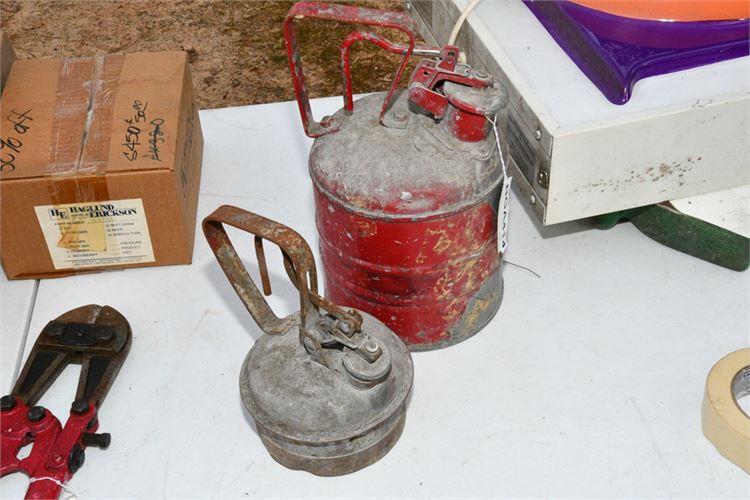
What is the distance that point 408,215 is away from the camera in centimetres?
134

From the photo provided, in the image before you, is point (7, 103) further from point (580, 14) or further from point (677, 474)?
point (677, 474)

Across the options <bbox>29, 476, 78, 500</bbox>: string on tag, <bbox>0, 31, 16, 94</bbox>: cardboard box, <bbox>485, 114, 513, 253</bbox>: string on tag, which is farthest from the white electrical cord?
<bbox>29, 476, 78, 500</bbox>: string on tag

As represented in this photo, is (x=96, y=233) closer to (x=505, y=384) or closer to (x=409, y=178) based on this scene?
(x=409, y=178)

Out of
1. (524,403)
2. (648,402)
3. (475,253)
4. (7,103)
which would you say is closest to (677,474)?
(648,402)

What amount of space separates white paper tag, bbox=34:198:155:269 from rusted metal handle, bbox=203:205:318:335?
0.33m

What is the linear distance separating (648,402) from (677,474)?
135 millimetres

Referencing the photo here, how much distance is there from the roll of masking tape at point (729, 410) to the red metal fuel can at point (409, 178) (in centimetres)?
39

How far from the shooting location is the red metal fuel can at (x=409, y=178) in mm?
1334

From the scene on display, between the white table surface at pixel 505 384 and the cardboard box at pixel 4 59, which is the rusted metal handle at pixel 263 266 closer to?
A: the white table surface at pixel 505 384

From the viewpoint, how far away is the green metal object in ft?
5.25

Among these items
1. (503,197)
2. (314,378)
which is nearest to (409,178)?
(503,197)

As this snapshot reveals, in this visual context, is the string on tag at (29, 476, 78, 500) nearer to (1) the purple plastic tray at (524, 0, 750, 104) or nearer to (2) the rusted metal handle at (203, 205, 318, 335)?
(2) the rusted metal handle at (203, 205, 318, 335)

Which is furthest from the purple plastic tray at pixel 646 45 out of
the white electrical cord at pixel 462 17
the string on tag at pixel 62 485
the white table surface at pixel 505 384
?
the string on tag at pixel 62 485

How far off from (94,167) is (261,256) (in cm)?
39
